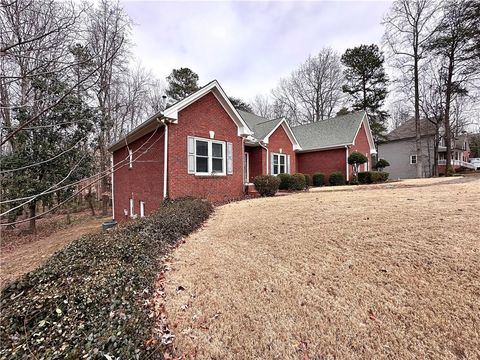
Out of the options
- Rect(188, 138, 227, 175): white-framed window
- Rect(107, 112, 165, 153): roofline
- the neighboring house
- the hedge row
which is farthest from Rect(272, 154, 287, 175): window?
the neighboring house

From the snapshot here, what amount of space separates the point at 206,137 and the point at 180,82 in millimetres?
25073

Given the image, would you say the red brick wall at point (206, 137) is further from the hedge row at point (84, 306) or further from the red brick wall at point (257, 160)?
the hedge row at point (84, 306)

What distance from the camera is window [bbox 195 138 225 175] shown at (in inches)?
404

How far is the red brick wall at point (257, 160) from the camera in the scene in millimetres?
15109

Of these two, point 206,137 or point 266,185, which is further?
point 266,185

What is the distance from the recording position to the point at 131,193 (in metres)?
12.8

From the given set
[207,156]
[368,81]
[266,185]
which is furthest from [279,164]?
[368,81]

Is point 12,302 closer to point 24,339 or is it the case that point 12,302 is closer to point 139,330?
point 24,339

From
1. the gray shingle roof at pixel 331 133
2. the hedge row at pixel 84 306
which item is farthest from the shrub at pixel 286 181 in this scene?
the hedge row at pixel 84 306

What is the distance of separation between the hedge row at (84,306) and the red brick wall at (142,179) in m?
4.65

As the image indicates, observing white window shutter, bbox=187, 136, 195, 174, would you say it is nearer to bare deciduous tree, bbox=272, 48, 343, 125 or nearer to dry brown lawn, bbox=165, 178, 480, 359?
dry brown lawn, bbox=165, 178, 480, 359

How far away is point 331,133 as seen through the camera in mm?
20594

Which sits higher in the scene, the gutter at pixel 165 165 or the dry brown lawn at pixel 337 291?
the gutter at pixel 165 165

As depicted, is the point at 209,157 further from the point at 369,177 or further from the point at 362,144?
the point at 362,144
